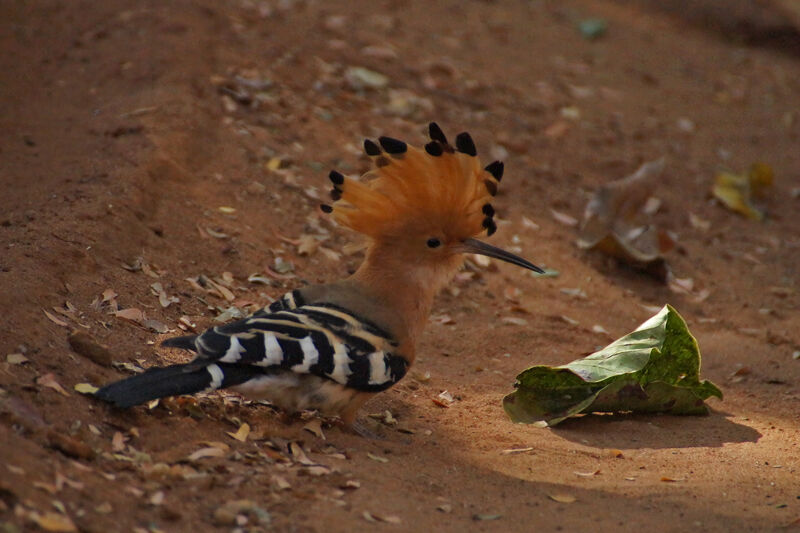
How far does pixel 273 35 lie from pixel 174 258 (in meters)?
3.57

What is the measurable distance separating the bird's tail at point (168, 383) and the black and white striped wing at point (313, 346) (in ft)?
0.15

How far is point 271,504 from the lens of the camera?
3443 millimetres

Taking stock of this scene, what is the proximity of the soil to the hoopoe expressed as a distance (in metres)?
0.25

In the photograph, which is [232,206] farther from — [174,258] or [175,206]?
[174,258]

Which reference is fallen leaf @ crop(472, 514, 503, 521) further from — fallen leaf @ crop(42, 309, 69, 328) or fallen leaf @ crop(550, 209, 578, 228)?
fallen leaf @ crop(550, 209, 578, 228)

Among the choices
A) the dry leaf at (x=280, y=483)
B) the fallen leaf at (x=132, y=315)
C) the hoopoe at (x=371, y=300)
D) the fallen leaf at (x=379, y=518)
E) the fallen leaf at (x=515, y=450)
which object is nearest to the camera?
the fallen leaf at (x=379, y=518)

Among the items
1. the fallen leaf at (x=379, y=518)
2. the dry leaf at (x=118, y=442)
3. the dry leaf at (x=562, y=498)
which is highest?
the dry leaf at (x=118, y=442)

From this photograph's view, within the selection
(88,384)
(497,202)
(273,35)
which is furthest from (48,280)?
(273,35)

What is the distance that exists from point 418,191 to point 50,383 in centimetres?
186

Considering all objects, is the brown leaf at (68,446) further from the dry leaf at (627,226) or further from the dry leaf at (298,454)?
the dry leaf at (627,226)

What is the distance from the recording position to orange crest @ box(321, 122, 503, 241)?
4559 mm

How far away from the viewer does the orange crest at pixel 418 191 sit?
4.56 m

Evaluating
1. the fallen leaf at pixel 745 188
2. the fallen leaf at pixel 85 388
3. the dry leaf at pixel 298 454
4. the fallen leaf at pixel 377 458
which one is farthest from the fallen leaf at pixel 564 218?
the fallen leaf at pixel 85 388

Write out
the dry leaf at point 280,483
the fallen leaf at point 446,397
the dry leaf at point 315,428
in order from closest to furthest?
the dry leaf at point 280,483
the dry leaf at point 315,428
the fallen leaf at point 446,397
